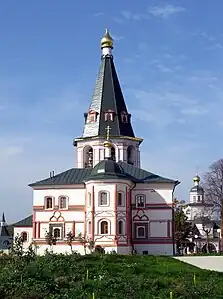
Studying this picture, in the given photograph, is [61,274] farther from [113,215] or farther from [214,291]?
[113,215]

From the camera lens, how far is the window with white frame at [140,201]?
4725 cm

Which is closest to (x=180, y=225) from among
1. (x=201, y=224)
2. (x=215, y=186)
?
(x=215, y=186)

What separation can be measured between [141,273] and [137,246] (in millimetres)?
19883

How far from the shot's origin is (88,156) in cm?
5378

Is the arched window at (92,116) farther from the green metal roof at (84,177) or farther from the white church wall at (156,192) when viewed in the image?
the white church wall at (156,192)

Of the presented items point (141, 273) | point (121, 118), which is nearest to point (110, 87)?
point (121, 118)

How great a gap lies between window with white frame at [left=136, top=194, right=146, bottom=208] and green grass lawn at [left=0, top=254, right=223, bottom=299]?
56.4 feet

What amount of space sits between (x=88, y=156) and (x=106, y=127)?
334 centimetres

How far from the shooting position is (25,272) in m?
21.3

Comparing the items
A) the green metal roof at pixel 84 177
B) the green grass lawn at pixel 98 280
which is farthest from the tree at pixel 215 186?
the green grass lawn at pixel 98 280

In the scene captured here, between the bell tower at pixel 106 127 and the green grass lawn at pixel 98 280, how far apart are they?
2374 centimetres

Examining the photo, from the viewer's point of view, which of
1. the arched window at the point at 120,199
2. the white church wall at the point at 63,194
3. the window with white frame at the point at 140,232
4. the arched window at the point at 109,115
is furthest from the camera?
the arched window at the point at 109,115

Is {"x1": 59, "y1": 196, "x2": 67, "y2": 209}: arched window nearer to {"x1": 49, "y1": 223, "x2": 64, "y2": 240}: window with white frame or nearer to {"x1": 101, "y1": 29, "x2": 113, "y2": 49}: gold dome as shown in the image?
{"x1": 49, "y1": 223, "x2": 64, "y2": 240}: window with white frame

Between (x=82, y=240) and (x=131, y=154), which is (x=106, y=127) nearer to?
(x=131, y=154)
